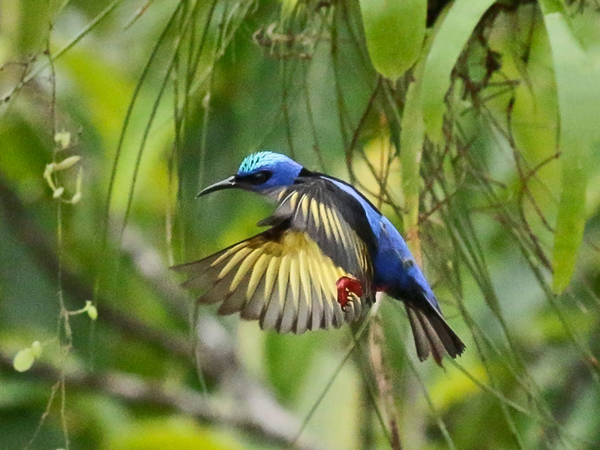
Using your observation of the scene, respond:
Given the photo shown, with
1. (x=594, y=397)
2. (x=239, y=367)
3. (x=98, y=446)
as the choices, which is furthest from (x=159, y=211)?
(x=594, y=397)

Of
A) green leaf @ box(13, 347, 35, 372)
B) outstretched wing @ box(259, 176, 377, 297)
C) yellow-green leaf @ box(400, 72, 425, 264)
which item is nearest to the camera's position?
outstretched wing @ box(259, 176, 377, 297)

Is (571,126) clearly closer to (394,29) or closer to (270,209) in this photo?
(394,29)

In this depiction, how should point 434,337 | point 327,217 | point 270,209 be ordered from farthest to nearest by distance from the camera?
point 270,209, point 434,337, point 327,217

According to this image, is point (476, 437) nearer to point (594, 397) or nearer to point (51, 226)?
point (594, 397)

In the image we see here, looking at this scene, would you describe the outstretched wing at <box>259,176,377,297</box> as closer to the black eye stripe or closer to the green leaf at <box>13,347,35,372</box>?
the black eye stripe

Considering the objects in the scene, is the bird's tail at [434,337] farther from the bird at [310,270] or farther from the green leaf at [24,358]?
the green leaf at [24,358]

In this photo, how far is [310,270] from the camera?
1.57ft

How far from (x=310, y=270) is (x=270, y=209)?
0.65 meters

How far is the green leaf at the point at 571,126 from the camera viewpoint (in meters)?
0.36

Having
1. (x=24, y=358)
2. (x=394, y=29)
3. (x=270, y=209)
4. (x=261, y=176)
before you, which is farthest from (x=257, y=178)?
(x=270, y=209)

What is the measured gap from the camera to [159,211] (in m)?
1.27

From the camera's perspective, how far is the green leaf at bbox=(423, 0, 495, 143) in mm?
402

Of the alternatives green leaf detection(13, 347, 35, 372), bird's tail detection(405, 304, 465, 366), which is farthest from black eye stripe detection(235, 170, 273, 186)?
green leaf detection(13, 347, 35, 372)

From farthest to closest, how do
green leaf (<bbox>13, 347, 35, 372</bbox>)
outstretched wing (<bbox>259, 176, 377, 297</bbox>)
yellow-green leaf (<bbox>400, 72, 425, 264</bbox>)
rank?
green leaf (<bbox>13, 347, 35, 372</bbox>)
yellow-green leaf (<bbox>400, 72, 425, 264</bbox>)
outstretched wing (<bbox>259, 176, 377, 297</bbox>)
